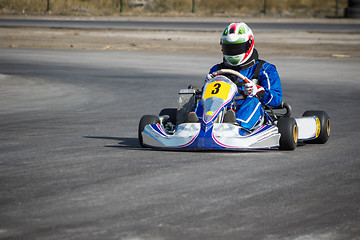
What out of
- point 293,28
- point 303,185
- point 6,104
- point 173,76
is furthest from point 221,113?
point 293,28

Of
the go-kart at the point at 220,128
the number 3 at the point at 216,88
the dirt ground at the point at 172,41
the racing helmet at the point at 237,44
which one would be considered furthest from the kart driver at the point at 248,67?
the dirt ground at the point at 172,41

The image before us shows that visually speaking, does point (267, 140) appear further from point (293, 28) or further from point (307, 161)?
point (293, 28)

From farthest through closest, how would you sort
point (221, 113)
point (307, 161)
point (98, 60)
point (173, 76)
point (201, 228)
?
1. point (98, 60)
2. point (173, 76)
3. point (221, 113)
4. point (307, 161)
5. point (201, 228)

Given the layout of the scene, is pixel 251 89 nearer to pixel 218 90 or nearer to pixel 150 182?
pixel 218 90

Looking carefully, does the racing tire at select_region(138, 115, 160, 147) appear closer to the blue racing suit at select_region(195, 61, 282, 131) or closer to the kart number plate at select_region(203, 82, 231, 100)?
the blue racing suit at select_region(195, 61, 282, 131)

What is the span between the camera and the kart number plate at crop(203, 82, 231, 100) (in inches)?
301

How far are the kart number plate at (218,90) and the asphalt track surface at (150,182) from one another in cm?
67

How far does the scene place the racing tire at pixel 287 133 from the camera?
24.5 feet

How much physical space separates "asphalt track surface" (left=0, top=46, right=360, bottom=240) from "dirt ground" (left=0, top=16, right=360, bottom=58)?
11913 mm

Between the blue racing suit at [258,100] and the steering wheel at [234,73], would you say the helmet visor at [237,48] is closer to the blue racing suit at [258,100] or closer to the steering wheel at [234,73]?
the blue racing suit at [258,100]

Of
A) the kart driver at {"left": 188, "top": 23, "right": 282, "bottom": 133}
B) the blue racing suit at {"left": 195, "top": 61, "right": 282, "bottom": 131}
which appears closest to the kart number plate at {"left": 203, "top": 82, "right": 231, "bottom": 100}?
the blue racing suit at {"left": 195, "top": 61, "right": 282, "bottom": 131}

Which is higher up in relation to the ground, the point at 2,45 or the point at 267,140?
the point at 267,140

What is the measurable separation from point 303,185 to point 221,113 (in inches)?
72.3

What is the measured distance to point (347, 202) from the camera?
5359mm
